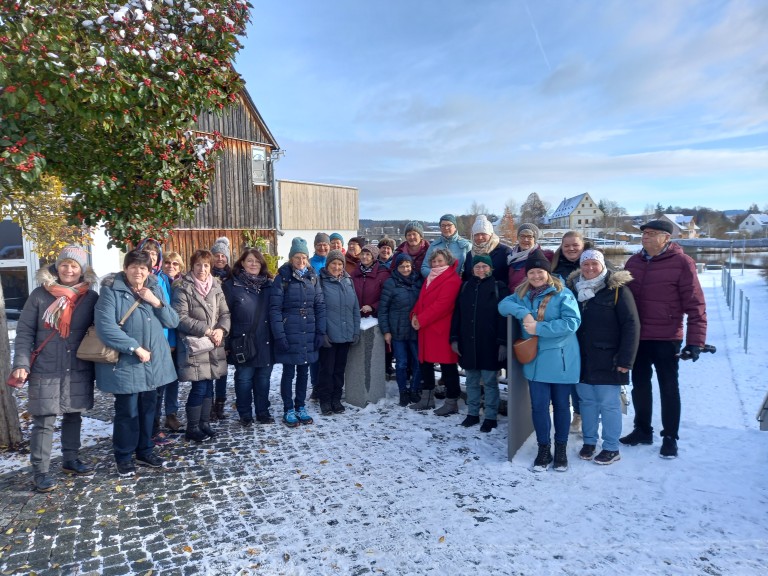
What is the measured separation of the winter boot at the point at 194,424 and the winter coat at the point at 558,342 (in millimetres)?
3455

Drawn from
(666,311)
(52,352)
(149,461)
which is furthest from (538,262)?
(52,352)

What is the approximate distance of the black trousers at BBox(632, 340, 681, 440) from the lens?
4.58 m

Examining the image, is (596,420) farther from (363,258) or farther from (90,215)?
(90,215)

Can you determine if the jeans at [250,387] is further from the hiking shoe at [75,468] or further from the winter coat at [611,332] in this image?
the winter coat at [611,332]

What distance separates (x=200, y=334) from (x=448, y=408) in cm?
301

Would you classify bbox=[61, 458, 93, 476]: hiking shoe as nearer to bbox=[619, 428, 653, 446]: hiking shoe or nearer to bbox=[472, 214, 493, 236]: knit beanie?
bbox=[472, 214, 493, 236]: knit beanie

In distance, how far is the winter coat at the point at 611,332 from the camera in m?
4.39

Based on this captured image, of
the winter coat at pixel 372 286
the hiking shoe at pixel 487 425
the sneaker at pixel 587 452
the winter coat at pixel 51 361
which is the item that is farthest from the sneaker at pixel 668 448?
the winter coat at pixel 51 361

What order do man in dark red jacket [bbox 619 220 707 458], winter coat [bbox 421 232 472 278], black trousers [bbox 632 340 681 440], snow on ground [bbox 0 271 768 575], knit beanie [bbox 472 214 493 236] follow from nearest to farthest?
snow on ground [bbox 0 271 768 575]
man in dark red jacket [bbox 619 220 707 458]
black trousers [bbox 632 340 681 440]
knit beanie [bbox 472 214 493 236]
winter coat [bbox 421 232 472 278]

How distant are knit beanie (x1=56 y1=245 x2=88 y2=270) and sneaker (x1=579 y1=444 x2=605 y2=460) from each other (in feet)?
16.3

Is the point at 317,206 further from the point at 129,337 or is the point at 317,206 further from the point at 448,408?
the point at 129,337

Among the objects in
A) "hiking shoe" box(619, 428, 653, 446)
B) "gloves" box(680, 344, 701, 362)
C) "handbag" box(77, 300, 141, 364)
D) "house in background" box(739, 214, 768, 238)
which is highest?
"house in background" box(739, 214, 768, 238)

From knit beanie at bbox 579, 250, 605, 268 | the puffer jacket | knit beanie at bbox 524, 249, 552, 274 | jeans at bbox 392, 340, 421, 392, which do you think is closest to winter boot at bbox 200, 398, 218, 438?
the puffer jacket

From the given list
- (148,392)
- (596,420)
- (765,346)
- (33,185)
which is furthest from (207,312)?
(765,346)
